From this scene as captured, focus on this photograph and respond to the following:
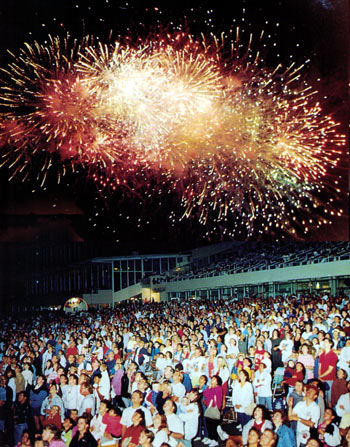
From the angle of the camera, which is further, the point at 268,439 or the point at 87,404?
the point at 87,404

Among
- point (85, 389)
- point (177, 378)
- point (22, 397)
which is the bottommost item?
point (22, 397)

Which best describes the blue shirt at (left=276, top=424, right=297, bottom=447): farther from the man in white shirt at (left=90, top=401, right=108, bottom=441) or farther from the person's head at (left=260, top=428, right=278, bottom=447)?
the man in white shirt at (left=90, top=401, right=108, bottom=441)

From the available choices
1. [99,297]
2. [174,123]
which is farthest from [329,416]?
[99,297]

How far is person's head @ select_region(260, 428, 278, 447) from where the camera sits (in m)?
4.10

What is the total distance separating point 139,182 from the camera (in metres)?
7.61

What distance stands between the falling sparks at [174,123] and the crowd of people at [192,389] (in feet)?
6.71

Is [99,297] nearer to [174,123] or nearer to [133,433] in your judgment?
[174,123]

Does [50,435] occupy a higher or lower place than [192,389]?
lower

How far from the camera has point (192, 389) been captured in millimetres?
5309

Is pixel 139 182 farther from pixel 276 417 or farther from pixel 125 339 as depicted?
pixel 276 417

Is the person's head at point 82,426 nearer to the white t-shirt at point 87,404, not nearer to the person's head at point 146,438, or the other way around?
the person's head at point 146,438

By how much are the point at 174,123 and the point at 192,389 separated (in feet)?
11.7

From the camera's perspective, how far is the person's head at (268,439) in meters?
4.10

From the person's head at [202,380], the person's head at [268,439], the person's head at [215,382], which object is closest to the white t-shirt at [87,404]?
the person's head at [202,380]
